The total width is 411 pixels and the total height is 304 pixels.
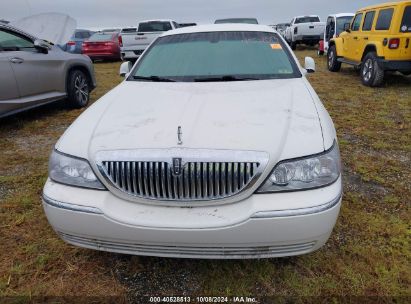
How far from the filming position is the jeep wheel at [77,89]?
21.0ft

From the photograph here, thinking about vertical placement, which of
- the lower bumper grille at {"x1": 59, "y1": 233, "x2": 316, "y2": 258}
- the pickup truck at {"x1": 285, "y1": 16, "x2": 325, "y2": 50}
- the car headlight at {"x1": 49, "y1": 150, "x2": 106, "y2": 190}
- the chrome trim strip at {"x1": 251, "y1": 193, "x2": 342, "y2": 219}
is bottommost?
the pickup truck at {"x1": 285, "y1": 16, "x2": 325, "y2": 50}

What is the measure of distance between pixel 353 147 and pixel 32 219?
3.72m

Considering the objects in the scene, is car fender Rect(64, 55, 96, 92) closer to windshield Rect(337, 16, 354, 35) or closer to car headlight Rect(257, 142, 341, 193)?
car headlight Rect(257, 142, 341, 193)

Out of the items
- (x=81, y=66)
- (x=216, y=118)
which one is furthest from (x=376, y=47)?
(x=216, y=118)

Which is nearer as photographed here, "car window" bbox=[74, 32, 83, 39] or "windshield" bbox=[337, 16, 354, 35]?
"windshield" bbox=[337, 16, 354, 35]

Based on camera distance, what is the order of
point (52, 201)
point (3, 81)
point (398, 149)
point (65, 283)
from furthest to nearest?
point (3, 81)
point (398, 149)
point (65, 283)
point (52, 201)

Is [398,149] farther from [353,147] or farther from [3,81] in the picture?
[3,81]

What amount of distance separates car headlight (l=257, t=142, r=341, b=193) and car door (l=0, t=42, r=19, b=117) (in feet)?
14.8

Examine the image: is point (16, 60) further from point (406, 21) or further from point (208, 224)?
point (406, 21)

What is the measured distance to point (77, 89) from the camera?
662 cm

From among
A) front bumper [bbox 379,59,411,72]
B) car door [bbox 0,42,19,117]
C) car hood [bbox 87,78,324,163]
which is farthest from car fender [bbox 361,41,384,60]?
car door [bbox 0,42,19,117]

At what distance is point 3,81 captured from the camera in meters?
5.02

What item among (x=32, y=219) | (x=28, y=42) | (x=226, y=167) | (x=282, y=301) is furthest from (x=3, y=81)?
(x=282, y=301)

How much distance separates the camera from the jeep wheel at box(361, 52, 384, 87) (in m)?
8.20
